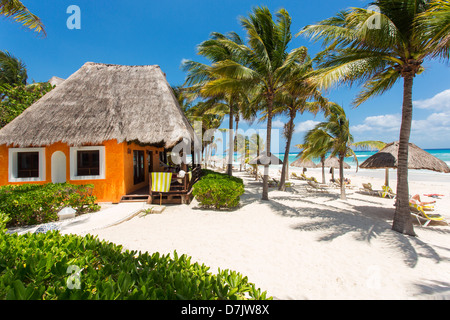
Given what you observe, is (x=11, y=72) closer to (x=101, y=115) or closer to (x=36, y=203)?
(x=101, y=115)

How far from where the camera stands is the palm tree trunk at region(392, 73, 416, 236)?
228 inches

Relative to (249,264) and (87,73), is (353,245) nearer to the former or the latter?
(249,264)

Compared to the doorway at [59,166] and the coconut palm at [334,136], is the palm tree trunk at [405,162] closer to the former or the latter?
the coconut palm at [334,136]

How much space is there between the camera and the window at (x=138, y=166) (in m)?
10.0

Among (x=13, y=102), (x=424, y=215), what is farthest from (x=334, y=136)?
(x=13, y=102)

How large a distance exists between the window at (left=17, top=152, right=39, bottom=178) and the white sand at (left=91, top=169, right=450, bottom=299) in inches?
226

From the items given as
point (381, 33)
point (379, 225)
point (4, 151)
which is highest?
point (381, 33)

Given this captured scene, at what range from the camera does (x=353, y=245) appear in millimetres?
4805

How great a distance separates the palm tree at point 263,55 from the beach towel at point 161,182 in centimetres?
408

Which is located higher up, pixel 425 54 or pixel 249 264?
pixel 425 54

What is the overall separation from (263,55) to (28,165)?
1097 cm
